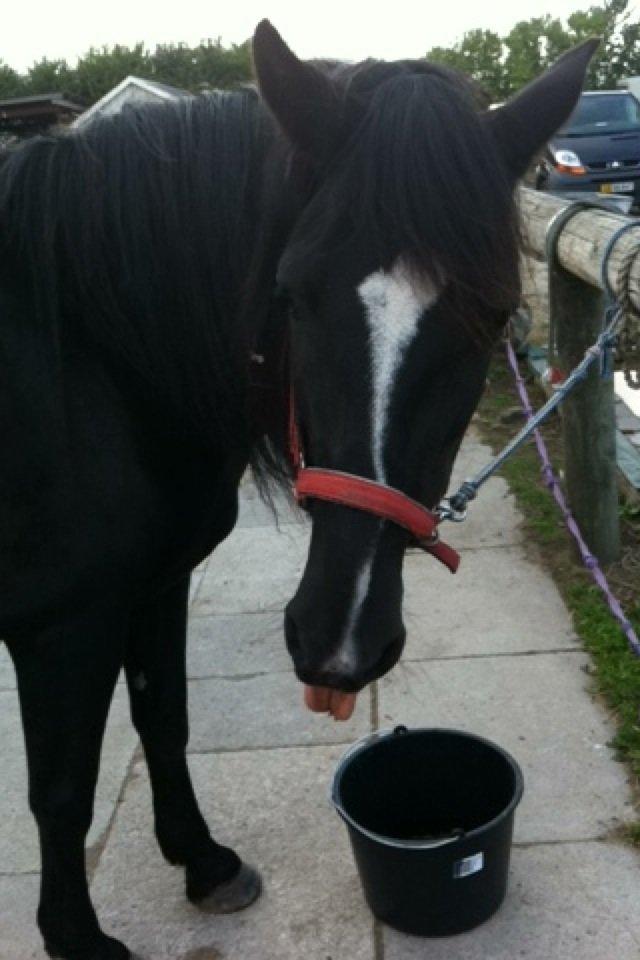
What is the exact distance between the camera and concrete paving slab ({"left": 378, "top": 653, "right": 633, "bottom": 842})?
2.61 m

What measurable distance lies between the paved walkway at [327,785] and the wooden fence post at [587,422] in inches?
13.8

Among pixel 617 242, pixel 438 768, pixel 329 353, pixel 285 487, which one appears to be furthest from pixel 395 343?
pixel 617 242

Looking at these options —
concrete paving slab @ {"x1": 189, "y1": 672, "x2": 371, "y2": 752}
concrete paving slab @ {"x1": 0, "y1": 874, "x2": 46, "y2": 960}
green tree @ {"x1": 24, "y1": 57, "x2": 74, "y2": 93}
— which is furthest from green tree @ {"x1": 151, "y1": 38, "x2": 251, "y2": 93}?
concrete paving slab @ {"x1": 0, "y1": 874, "x2": 46, "y2": 960}

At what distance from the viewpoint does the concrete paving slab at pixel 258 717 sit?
3094 mm

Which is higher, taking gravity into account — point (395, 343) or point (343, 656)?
point (395, 343)

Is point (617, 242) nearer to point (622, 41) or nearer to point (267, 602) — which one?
point (267, 602)

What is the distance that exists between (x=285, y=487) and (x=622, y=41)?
145ft

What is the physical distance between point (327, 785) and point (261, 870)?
379 millimetres

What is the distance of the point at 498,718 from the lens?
10.1ft

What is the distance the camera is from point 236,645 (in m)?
3.82

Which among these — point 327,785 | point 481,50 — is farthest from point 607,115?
point 481,50

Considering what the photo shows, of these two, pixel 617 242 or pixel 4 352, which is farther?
pixel 617 242

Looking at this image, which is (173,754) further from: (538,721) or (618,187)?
(618,187)

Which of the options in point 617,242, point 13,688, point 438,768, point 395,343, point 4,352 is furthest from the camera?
point 13,688
